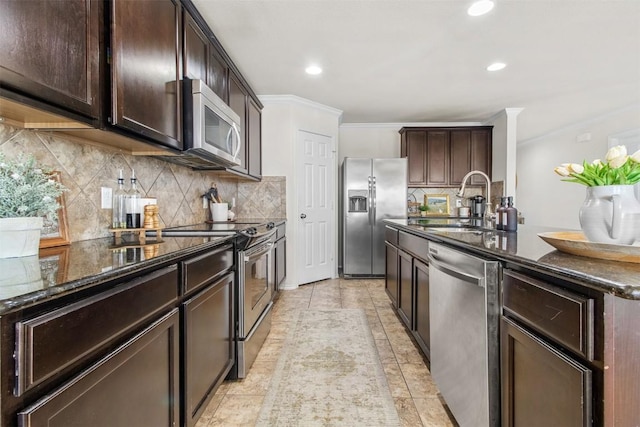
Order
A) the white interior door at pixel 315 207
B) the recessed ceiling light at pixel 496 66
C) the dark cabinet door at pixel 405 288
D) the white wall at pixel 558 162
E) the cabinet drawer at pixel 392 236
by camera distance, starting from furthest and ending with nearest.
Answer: the white wall at pixel 558 162 < the white interior door at pixel 315 207 < the recessed ceiling light at pixel 496 66 < the cabinet drawer at pixel 392 236 < the dark cabinet door at pixel 405 288

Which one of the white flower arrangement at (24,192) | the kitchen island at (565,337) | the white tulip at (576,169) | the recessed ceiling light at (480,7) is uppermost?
the recessed ceiling light at (480,7)

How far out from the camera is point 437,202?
5316 mm

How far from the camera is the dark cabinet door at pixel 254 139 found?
3.48 meters

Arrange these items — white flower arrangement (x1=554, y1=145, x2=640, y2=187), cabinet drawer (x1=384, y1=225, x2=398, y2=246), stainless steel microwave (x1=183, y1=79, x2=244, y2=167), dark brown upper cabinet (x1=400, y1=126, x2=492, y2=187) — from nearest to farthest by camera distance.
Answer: white flower arrangement (x1=554, y1=145, x2=640, y2=187), stainless steel microwave (x1=183, y1=79, x2=244, y2=167), cabinet drawer (x1=384, y1=225, x2=398, y2=246), dark brown upper cabinet (x1=400, y1=126, x2=492, y2=187)

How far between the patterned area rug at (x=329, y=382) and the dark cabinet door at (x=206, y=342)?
32 cm

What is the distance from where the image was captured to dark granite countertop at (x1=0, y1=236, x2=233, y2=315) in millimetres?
617

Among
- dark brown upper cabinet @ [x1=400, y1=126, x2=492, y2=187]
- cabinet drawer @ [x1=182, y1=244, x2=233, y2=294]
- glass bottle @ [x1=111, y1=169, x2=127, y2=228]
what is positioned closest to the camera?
cabinet drawer @ [x1=182, y1=244, x2=233, y2=294]

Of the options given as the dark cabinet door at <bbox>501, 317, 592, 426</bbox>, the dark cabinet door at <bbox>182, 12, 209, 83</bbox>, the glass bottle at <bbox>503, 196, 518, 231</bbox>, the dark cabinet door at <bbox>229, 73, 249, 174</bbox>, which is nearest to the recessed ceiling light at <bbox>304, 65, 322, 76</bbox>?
the dark cabinet door at <bbox>229, 73, 249, 174</bbox>

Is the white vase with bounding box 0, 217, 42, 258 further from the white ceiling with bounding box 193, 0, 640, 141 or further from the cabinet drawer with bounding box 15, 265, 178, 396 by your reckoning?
the white ceiling with bounding box 193, 0, 640, 141

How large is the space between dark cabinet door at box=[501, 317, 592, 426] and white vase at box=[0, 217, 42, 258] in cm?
158

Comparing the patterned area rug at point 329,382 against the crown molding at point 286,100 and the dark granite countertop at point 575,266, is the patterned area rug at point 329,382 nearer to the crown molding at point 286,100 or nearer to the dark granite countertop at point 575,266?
the dark granite countertop at point 575,266

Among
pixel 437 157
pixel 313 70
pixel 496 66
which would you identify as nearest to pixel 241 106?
pixel 313 70

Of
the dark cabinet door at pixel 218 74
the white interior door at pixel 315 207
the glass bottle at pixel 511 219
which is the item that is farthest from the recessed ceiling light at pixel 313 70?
the glass bottle at pixel 511 219

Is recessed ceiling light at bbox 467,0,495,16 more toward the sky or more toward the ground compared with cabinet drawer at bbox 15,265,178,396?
more toward the sky
